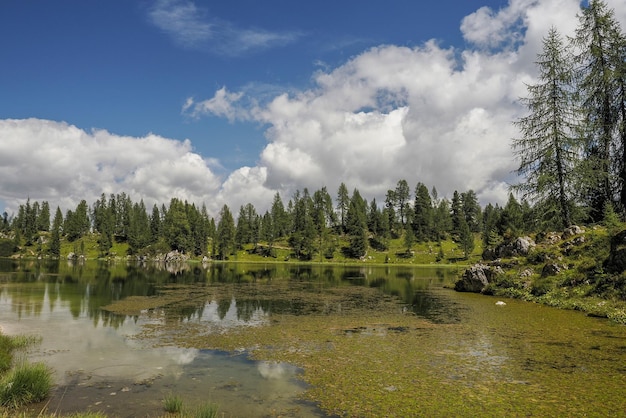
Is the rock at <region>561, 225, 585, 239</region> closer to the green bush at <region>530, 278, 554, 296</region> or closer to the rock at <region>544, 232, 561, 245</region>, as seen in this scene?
the rock at <region>544, 232, 561, 245</region>

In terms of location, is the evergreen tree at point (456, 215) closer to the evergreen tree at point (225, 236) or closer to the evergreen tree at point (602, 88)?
the evergreen tree at point (225, 236)

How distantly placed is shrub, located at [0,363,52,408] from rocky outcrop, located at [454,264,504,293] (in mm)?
45869

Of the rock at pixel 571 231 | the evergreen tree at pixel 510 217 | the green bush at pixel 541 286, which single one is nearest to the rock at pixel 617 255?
the green bush at pixel 541 286

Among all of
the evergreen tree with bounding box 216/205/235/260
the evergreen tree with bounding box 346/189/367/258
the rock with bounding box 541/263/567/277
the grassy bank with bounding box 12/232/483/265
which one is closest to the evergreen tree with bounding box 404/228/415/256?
the grassy bank with bounding box 12/232/483/265

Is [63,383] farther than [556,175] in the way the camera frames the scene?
No

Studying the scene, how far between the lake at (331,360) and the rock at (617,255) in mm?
6224

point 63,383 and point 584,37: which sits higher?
point 584,37

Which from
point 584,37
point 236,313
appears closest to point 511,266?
point 584,37

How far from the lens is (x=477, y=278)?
1946 inches

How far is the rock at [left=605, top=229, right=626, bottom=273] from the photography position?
105 ft

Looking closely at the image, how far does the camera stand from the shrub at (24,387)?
1242 centimetres

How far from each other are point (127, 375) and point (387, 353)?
11635mm

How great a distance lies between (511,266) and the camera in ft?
154

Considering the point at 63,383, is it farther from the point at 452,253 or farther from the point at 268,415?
the point at 452,253
